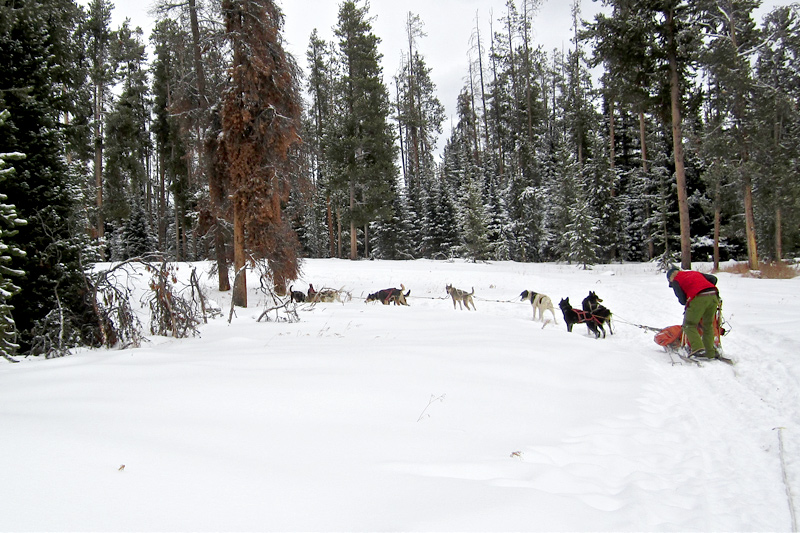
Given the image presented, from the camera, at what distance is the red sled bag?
21.2ft

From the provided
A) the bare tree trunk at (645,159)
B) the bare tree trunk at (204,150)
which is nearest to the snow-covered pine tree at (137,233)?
the bare tree trunk at (204,150)

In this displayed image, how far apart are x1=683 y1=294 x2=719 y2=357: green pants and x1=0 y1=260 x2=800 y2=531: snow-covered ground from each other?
0.39 metres

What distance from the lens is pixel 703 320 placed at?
605cm

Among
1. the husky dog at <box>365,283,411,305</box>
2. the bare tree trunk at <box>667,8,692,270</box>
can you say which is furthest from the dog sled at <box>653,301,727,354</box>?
the bare tree trunk at <box>667,8,692,270</box>

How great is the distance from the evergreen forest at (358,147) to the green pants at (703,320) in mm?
8197

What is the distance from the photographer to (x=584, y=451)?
333 cm

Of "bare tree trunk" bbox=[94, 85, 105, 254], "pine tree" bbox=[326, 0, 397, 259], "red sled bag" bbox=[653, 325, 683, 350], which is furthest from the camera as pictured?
"pine tree" bbox=[326, 0, 397, 259]

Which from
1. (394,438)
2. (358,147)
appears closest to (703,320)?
(394,438)

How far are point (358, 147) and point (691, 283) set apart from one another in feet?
73.2

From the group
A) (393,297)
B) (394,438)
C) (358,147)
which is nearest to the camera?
(394,438)

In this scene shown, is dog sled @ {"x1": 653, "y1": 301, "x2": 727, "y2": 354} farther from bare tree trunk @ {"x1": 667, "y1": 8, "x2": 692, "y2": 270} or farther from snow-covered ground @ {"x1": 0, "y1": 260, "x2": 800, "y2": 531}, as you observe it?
bare tree trunk @ {"x1": 667, "y1": 8, "x2": 692, "y2": 270}

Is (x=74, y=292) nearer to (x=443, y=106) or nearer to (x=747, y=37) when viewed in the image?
(x=747, y=37)

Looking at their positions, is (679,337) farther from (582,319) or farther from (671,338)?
(582,319)

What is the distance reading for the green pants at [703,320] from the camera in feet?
19.6
